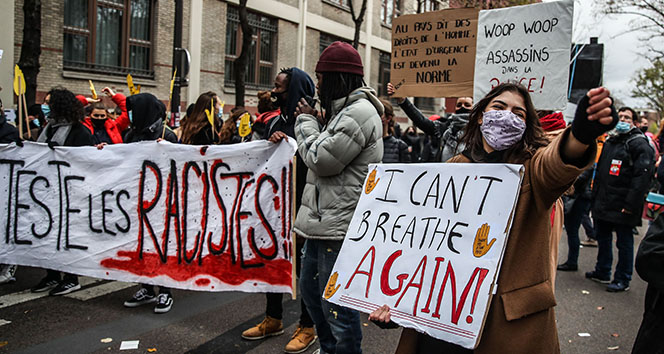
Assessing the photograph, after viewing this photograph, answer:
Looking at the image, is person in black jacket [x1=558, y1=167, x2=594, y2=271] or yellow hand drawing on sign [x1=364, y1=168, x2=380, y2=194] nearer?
yellow hand drawing on sign [x1=364, y1=168, x2=380, y2=194]

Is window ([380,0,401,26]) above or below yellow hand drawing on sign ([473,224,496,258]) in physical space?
above

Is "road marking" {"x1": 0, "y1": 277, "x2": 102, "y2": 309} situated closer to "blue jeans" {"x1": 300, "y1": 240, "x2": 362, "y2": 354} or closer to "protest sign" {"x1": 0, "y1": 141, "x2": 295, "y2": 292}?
"protest sign" {"x1": 0, "y1": 141, "x2": 295, "y2": 292}

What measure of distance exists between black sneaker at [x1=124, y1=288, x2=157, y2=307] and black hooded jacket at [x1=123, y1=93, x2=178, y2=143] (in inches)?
56.7

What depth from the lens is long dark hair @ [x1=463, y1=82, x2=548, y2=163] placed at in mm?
2117

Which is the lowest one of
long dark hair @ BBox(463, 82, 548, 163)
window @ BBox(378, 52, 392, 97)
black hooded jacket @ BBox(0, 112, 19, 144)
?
black hooded jacket @ BBox(0, 112, 19, 144)

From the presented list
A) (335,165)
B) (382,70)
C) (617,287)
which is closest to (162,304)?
(335,165)

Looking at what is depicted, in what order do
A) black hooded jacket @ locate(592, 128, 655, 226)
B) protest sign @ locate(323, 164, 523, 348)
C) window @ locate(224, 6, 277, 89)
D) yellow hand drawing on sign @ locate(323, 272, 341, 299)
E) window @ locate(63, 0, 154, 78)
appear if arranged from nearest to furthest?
protest sign @ locate(323, 164, 523, 348), yellow hand drawing on sign @ locate(323, 272, 341, 299), black hooded jacket @ locate(592, 128, 655, 226), window @ locate(63, 0, 154, 78), window @ locate(224, 6, 277, 89)

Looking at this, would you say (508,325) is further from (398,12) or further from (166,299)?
(398,12)

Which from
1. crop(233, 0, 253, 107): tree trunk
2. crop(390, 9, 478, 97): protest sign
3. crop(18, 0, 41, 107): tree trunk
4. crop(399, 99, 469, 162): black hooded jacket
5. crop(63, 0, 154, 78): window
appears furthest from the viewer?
crop(233, 0, 253, 107): tree trunk

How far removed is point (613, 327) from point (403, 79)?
3084 millimetres

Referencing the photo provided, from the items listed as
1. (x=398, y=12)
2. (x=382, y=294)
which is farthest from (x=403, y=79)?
(x=398, y=12)

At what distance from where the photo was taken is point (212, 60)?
16.8 metres

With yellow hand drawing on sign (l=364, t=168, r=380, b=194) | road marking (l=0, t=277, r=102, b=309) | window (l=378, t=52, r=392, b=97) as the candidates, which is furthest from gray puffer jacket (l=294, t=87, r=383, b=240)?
window (l=378, t=52, r=392, b=97)

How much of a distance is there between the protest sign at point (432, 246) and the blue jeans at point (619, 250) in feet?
16.4
